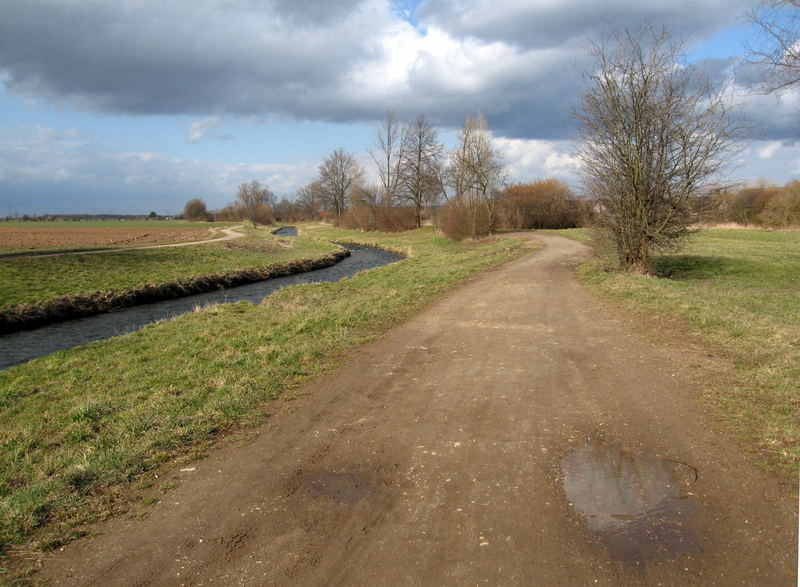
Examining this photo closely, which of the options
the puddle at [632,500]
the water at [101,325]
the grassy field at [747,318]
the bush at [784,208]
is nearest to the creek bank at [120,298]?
the water at [101,325]

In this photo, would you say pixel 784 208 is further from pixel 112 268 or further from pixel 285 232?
pixel 285 232

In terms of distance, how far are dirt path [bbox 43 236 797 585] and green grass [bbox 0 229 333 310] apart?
1634 centimetres

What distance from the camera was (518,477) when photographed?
14.3ft

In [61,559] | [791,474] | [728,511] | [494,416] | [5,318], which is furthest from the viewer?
Answer: [5,318]

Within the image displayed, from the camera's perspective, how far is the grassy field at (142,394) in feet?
14.2

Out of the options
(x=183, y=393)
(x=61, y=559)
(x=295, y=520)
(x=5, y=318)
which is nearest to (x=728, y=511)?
(x=295, y=520)

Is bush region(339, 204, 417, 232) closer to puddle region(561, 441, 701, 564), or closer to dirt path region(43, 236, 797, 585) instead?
dirt path region(43, 236, 797, 585)

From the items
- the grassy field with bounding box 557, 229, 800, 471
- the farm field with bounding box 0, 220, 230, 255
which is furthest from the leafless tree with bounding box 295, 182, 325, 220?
the grassy field with bounding box 557, 229, 800, 471

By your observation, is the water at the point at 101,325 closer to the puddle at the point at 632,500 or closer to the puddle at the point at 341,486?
A: the puddle at the point at 341,486

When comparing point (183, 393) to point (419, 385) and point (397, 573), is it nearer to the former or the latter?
point (419, 385)

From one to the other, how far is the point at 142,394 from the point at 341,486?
4462 millimetres

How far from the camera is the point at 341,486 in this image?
4355 millimetres

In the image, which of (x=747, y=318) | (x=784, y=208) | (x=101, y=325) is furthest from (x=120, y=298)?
(x=784, y=208)

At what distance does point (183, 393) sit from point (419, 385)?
3403mm
